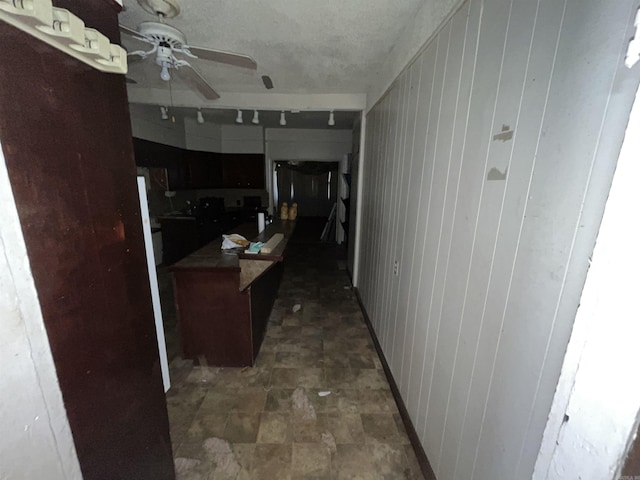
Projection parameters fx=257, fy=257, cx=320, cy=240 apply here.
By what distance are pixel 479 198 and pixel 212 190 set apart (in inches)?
240

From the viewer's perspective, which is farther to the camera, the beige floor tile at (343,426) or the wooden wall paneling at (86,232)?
the beige floor tile at (343,426)

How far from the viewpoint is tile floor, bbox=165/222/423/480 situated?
1.48 m

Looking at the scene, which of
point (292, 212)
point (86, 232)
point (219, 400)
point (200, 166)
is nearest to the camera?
point (86, 232)

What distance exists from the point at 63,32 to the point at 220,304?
1833mm

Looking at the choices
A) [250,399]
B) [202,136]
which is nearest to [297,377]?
[250,399]

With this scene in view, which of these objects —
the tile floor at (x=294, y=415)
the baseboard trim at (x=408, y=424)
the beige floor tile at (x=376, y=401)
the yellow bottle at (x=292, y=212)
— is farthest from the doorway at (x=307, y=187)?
the beige floor tile at (x=376, y=401)

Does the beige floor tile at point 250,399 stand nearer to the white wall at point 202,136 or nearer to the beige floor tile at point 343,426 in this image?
the beige floor tile at point 343,426

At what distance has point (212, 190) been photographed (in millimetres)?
6105

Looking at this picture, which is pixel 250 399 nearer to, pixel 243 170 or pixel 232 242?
pixel 232 242

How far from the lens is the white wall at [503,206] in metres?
0.61

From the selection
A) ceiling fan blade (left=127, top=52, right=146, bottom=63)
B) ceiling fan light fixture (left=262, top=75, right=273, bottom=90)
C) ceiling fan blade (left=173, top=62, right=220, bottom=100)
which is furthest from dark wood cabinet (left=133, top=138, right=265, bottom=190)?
ceiling fan blade (left=127, top=52, right=146, bottom=63)

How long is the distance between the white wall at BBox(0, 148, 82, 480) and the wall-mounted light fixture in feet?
1.05

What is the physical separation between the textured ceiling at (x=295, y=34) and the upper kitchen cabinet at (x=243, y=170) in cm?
300

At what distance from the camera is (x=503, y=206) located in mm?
870
